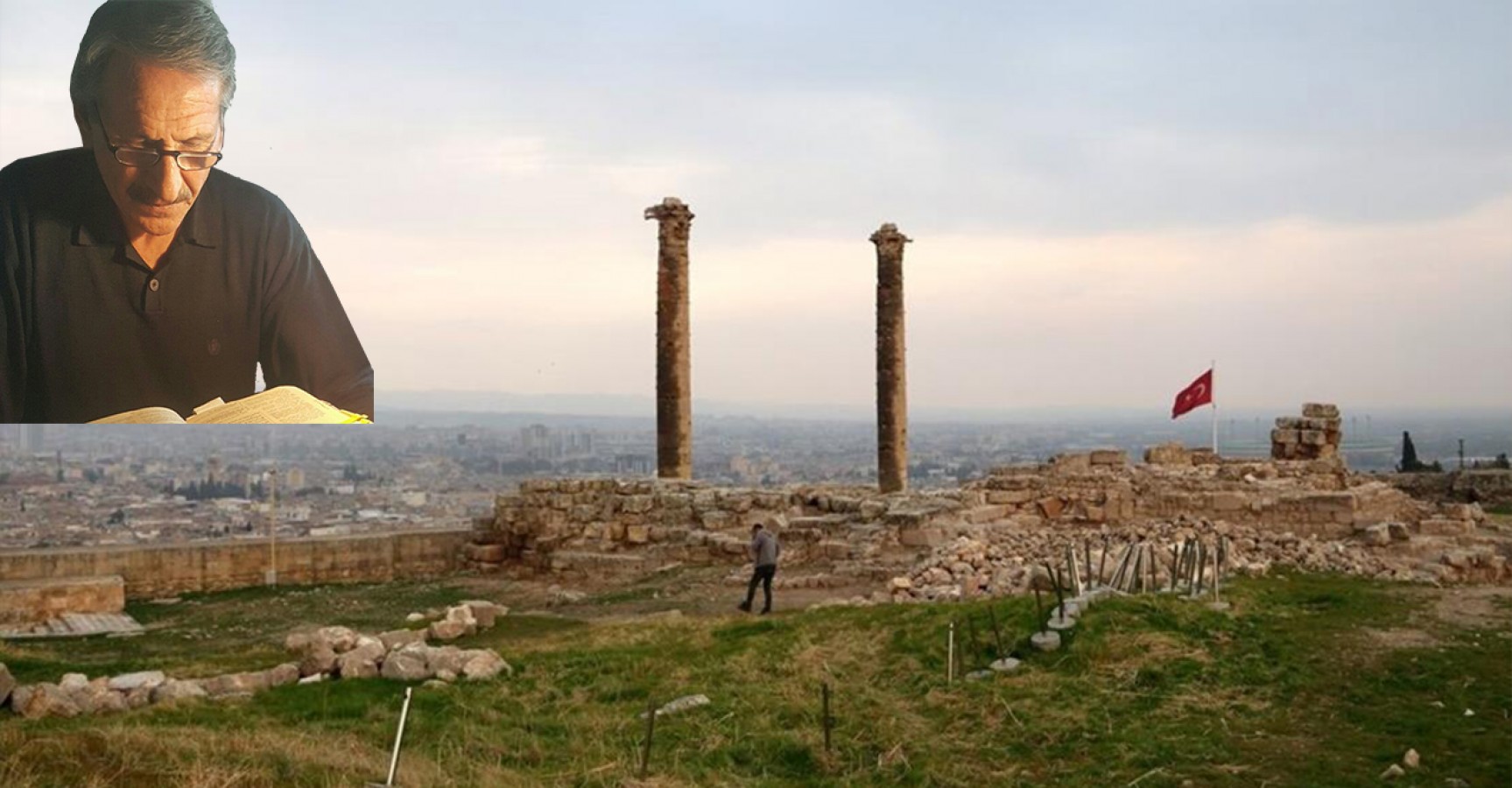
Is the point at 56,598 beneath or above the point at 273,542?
beneath

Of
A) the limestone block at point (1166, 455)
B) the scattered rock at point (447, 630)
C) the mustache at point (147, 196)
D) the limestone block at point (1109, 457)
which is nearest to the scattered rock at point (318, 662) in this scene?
the scattered rock at point (447, 630)

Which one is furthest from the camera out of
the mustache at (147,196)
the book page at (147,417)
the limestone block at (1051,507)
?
the limestone block at (1051,507)

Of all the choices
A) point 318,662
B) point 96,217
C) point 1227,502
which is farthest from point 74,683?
point 1227,502

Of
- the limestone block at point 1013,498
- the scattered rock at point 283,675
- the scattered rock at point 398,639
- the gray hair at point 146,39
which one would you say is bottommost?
the scattered rock at point 283,675

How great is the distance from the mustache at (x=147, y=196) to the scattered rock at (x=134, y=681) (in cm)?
634

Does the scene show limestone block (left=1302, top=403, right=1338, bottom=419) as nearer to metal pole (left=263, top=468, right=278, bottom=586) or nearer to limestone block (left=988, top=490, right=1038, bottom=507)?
limestone block (left=988, top=490, right=1038, bottom=507)

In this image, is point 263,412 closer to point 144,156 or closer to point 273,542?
point 144,156

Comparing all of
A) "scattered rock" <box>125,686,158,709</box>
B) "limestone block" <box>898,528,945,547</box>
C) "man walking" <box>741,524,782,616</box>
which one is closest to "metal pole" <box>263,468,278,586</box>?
"man walking" <box>741,524,782,616</box>

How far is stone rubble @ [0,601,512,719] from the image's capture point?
1030cm

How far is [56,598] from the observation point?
17641 millimetres

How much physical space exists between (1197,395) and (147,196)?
813 inches

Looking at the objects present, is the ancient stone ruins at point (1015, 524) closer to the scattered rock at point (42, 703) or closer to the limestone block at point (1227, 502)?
the limestone block at point (1227, 502)

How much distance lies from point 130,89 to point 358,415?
4.70 metres

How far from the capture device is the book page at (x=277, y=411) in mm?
15016
